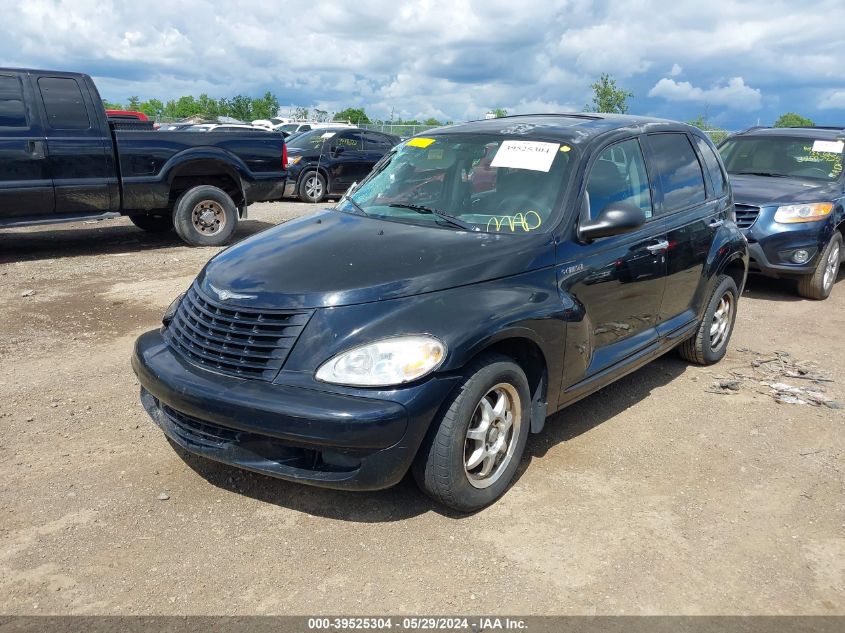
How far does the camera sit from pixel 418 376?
306 centimetres

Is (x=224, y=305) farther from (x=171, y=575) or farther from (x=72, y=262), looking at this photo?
(x=72, y=262)

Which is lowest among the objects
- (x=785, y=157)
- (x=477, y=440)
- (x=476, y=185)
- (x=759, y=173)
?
(x=477, y=440)

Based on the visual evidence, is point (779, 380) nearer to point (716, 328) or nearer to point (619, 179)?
point (716, 328)

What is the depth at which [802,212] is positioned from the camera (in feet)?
25.9

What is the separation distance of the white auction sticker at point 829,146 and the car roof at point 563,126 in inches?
182

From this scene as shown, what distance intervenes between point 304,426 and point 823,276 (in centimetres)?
717

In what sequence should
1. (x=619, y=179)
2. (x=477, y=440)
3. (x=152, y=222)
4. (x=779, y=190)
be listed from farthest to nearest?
(x=152, y=222) → (x=779, y=190) → (x=619, y=179) → (x=477, y=440)

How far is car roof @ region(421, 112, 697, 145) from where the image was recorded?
4363mm

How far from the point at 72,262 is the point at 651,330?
723 centimetres

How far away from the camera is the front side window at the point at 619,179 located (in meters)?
4.20

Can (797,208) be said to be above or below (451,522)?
above

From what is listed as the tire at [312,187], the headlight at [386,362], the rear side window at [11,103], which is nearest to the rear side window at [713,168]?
the headlight at [386,362]

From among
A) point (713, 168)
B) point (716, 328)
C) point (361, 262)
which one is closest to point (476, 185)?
point (361, 262)

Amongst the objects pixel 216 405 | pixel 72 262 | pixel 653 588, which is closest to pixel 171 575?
pixel 216 405
